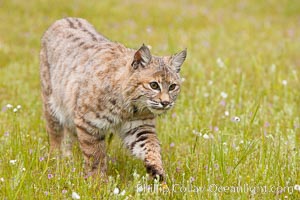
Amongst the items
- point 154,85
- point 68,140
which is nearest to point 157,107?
point 154,85

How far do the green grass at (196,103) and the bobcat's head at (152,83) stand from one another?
0.59 meters

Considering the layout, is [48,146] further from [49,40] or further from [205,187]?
[205,187]

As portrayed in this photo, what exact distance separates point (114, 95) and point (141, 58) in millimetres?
500

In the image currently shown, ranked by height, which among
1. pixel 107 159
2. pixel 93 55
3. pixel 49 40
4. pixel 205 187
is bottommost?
pixel 205 187

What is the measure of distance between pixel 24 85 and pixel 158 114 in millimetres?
4244

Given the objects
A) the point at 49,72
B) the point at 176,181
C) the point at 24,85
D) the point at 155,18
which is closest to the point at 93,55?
the point at 49,72

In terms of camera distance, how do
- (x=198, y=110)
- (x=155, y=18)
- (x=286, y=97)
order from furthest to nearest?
(x=155, y=18) < (x=286, y=97) < (x=198, y=110)

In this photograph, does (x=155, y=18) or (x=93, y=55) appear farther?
(x=155, y=18)

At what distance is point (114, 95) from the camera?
6.07 meters

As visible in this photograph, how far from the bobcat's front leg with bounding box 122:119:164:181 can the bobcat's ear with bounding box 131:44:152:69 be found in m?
0.65

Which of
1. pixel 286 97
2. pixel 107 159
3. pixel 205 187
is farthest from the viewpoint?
pixel 286 97

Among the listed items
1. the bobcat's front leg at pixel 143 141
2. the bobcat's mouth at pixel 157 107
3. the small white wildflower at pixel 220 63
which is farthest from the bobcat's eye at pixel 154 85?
the small white wildflower at pixel 220 63

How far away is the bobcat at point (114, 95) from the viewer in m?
5.90

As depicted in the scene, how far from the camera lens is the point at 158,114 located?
6.02 metres
